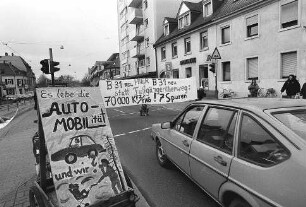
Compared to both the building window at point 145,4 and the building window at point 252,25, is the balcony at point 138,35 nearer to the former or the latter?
the building window at point 145,4

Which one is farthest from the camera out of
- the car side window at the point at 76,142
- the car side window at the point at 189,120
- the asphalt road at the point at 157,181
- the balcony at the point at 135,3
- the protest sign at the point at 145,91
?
the balcony at the point at 135,3

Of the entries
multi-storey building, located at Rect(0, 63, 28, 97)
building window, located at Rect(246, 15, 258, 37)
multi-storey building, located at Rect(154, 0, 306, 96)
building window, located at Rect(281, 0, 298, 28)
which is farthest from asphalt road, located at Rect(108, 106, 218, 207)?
multi-storey building, located at Rect(0, 63, 28, 97)

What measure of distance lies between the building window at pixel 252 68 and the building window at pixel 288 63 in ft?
6.30

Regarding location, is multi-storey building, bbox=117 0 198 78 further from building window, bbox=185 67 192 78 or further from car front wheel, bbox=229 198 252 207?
car front wheel, bbox=229 198 252 207

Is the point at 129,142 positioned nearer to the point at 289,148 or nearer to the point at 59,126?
the point at 59,126

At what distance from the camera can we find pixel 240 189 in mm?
2523

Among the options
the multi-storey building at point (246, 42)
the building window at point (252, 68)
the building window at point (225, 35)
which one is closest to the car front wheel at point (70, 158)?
the multi-storey building at point (246, 42)

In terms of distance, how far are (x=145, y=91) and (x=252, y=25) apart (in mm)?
9565

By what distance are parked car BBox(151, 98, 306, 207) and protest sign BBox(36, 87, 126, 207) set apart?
1.16 metres

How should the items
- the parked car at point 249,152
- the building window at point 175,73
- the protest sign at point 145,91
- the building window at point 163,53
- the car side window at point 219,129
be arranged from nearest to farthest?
1. the parked car at point 249,152
2. the car side window at point 219,129
3. the protest sign at point 145,91
4. the building window at point 175,73
5. the building window at point 163,53

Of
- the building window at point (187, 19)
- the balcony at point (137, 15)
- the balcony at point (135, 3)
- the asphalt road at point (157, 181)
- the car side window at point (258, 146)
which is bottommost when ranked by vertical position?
the asphalt road at point (157, 181)

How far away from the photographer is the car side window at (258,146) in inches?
92.0

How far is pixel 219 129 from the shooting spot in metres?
3.24

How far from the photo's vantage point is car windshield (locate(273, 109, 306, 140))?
242 cm
